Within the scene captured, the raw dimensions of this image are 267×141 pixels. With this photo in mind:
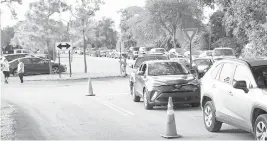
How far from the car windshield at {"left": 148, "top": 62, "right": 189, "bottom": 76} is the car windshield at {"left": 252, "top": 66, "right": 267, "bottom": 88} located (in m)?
7.03

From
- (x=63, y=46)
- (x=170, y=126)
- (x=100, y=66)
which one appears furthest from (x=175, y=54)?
(x=170, y=126)

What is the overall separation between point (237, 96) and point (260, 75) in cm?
56

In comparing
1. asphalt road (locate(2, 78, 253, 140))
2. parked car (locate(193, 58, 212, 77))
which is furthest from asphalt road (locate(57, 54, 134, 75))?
asphalt road (locate(2, 78, 253, 140))

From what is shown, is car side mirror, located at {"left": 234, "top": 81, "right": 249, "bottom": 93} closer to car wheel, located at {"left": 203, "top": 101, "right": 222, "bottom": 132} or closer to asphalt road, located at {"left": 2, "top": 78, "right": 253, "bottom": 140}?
asphalt road, located at {"left": 2, "top": 78, "right": 253, "bottom": 140}

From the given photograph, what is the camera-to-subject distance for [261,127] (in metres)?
8.26

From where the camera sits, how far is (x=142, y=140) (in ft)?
32.9

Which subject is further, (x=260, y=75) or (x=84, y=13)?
(x=84, y=13)

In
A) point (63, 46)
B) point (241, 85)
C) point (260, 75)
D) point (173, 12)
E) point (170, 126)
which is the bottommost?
point (170, 126)

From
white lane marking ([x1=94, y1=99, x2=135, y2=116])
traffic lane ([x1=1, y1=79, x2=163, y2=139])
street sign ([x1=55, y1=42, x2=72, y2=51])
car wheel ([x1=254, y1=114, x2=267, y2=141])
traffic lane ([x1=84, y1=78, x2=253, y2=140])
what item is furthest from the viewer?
street sign ([x1=55, y1=42, x2=72, y2=51])

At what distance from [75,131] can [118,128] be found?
3.26ft

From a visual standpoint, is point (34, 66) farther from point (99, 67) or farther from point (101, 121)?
point (101, 121)

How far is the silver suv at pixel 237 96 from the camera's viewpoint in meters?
8.40

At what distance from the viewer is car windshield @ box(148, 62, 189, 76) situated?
53.2 ft

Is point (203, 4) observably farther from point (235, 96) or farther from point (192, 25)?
point (192, 25)
